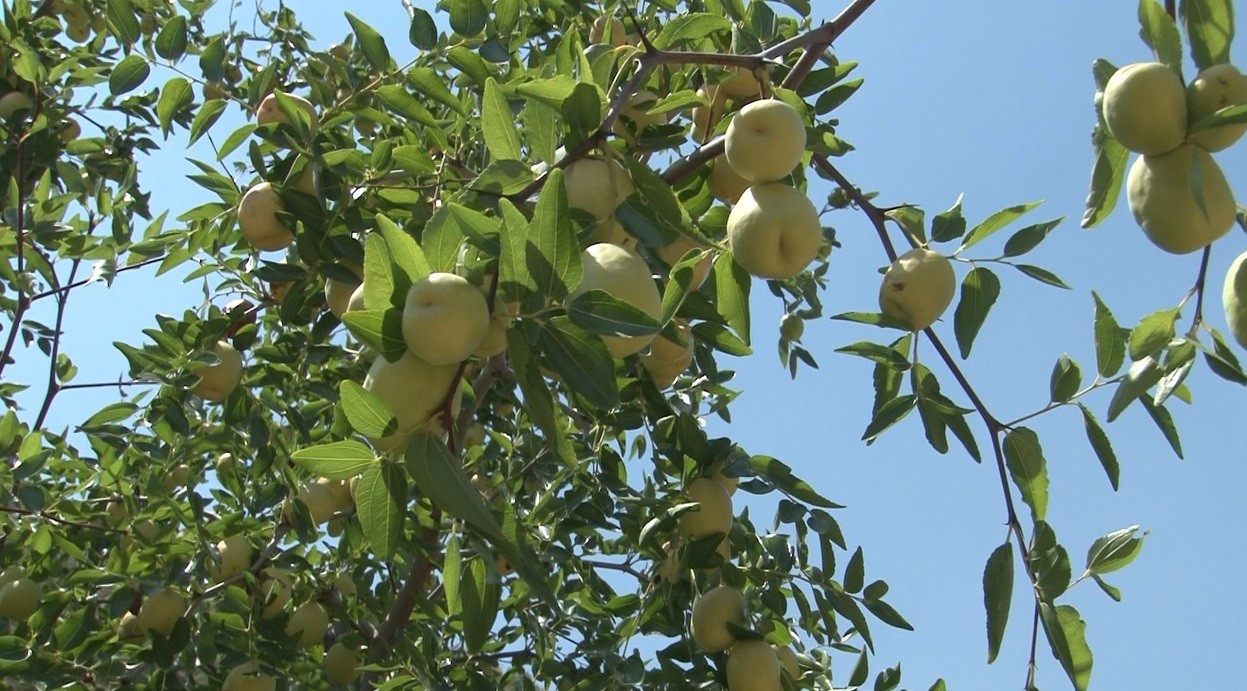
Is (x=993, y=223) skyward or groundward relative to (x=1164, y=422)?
skyward

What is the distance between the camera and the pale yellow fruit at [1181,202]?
1.55m

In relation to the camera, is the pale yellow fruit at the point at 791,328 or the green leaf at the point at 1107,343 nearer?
the green leaf at the point at 1107,343

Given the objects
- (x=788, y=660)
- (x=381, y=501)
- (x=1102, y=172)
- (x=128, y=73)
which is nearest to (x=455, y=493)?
(x=381, y=501)

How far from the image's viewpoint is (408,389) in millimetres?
1593

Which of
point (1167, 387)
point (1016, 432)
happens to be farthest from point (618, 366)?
point (1167, 387)

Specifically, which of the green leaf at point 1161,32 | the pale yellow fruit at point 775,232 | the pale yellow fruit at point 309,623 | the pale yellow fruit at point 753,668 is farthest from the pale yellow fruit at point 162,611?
the green leaf at point 1161,32

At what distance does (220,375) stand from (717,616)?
1.56 meters

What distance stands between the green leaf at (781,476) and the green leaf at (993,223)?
2.93 ft

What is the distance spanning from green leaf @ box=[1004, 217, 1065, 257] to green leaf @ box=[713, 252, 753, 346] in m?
0.55

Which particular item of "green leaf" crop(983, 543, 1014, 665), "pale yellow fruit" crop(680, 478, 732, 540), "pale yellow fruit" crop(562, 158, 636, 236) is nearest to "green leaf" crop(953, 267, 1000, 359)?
"green leaf" crop(983, 543, 1014, 665)

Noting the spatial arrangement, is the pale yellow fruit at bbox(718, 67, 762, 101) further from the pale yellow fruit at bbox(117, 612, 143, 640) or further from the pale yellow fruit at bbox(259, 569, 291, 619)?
the pale yellow fruit at bbox(117, 612, 143, 640)

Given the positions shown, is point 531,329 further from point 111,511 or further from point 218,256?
point 111,511

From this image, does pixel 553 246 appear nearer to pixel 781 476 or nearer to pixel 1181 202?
pixel 1181 202

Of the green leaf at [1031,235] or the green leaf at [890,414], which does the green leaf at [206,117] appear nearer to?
the green leaf at [890,414]
